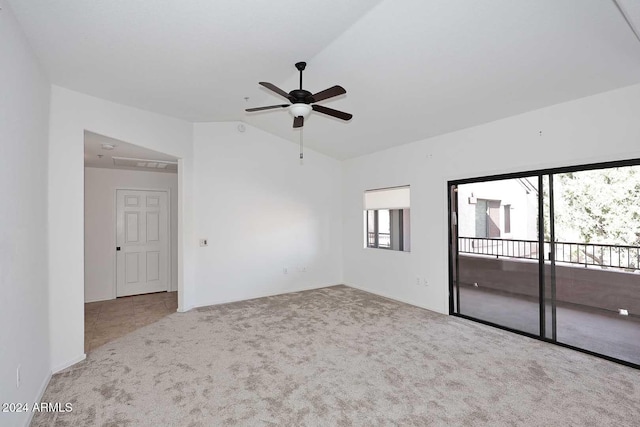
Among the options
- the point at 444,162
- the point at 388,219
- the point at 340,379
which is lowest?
the point at 340,379

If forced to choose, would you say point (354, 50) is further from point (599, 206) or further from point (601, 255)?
point (601, 255)

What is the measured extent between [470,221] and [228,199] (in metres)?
3.86

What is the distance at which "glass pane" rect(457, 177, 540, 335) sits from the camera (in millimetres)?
3874

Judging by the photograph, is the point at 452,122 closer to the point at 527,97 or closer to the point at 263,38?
the point at 527,97

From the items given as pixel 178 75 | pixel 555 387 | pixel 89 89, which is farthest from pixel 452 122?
pixel 89 89

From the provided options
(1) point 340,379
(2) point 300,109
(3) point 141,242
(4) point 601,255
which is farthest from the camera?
(3) point 141,242

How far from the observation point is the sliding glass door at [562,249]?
3.16 meters

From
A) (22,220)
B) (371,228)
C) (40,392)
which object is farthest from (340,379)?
(371,228)

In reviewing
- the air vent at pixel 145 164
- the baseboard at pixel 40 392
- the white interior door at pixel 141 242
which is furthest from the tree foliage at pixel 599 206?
the white interior door at pixel 141 242

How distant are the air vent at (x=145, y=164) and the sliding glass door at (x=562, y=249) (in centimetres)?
467

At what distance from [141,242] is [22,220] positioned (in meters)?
4.00

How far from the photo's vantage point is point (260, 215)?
18.5 ft

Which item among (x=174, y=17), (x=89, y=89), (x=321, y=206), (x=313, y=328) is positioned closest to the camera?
(x=174, y=17)

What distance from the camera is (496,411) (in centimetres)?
227
